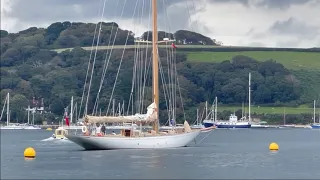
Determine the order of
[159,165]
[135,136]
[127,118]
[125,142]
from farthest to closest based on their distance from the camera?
[127,118] → [135,136] → [125,142] → [159,165]

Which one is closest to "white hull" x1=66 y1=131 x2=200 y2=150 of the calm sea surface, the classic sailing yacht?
the classic sailing yacht

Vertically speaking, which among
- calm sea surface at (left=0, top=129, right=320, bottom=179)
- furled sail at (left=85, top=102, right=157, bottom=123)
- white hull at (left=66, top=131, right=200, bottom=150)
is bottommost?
calm sea surface at (left=0, top=129, right=320, bottom=179)

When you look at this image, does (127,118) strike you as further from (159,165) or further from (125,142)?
(159,165)

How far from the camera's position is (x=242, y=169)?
7656 cm

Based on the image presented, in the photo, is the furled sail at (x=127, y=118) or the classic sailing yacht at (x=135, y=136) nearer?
the classic sailing yacht at (x=135, y=136)

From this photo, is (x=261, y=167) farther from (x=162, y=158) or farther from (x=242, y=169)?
(x=162, y=158)

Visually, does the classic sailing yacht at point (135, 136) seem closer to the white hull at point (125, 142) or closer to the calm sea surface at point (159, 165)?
the white hull at point (125, 142)

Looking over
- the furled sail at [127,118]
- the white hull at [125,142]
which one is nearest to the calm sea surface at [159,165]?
the white hull at [125,142]

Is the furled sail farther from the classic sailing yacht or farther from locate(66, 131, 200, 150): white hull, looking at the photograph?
locate(66, 131, 200, 150): white hull

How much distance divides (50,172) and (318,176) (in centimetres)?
1830

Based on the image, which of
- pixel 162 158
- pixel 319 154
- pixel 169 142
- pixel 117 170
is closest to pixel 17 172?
pixel 117 170

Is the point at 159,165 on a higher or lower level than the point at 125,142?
lower

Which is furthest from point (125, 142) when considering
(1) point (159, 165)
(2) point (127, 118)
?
(1) point (159, 165)

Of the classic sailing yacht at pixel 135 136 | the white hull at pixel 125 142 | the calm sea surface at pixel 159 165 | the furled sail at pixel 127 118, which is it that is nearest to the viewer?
the calm sea surface at pixel 159 165
